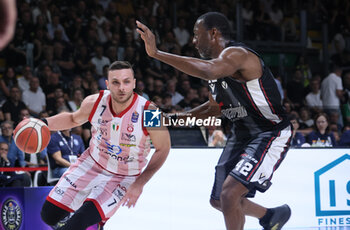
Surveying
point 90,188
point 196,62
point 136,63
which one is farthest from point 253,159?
point 136,63

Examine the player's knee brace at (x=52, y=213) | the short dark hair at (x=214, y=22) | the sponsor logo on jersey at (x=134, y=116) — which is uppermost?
the short dark hair at (x=214, y=22)

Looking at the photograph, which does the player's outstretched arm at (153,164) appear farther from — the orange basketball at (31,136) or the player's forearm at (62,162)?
the player's forearm at (62,162)

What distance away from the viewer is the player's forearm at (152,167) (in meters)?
4.09

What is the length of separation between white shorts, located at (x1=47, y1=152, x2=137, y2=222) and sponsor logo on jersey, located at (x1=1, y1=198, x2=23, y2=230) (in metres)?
1.31

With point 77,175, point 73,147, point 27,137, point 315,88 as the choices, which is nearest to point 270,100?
point 77,175

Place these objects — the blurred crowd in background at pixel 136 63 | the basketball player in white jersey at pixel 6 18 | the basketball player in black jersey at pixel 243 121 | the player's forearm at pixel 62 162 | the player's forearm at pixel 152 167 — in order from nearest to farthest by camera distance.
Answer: the basketball player in white jersey at pixel 6 18
the basketball player in black jersey at pixel 243 121
the player's forearm at pixel 152 167
the player's forearm at pixel 62 162
the blurred crowd in background at pixel 136 63

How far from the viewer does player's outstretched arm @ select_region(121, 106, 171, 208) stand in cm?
400

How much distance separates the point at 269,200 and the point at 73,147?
2656 millimetres

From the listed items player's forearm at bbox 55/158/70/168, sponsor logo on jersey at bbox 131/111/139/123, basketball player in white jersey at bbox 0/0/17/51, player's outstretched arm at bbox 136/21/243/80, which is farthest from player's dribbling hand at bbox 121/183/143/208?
player's forearm at bbox 55/158/70/168

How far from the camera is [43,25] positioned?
31.4 ft

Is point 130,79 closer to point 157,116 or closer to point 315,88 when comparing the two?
point 157,116

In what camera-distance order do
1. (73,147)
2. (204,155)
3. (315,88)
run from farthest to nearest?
1. (315,88)
2. (73,147)
3. (204,155)

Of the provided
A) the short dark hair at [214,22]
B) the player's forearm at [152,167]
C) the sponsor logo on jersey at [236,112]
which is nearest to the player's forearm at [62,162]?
the player's forearm at [152,167]

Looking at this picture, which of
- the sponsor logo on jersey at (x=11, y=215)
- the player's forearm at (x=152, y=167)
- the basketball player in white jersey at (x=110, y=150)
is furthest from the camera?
the sponsor logo on jersey at (x=11, y=215)
